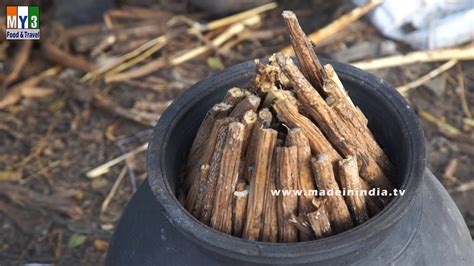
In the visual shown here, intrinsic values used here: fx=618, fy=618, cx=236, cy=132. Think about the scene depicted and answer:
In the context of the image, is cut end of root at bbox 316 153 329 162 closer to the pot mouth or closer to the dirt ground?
the pot mouth

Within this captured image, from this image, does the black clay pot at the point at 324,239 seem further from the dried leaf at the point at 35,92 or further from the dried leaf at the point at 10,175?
the dried leaf at the point at 35,92

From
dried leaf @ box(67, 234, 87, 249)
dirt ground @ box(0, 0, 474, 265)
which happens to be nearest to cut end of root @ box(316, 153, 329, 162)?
dirt ground @ box(0, 0, 474, 265)

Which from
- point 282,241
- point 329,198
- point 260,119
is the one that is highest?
point 260,119

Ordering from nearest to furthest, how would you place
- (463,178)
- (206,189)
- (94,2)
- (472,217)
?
(206,189), (472,217), (463,178), (94,2)

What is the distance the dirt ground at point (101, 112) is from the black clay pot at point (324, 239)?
1081 millimetres

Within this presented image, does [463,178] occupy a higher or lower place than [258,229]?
lower

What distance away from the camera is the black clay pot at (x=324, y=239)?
1.25 m

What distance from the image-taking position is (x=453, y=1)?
3.40m

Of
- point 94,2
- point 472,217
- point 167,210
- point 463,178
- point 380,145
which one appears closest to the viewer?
point 167,210

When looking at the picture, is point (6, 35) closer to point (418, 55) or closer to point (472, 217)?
point (418, 55)

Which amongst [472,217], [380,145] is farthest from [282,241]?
[472,217]

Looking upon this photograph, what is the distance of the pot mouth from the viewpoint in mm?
1229

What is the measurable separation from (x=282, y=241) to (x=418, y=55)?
2.12 m

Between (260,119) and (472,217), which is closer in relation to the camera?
(260,119)
